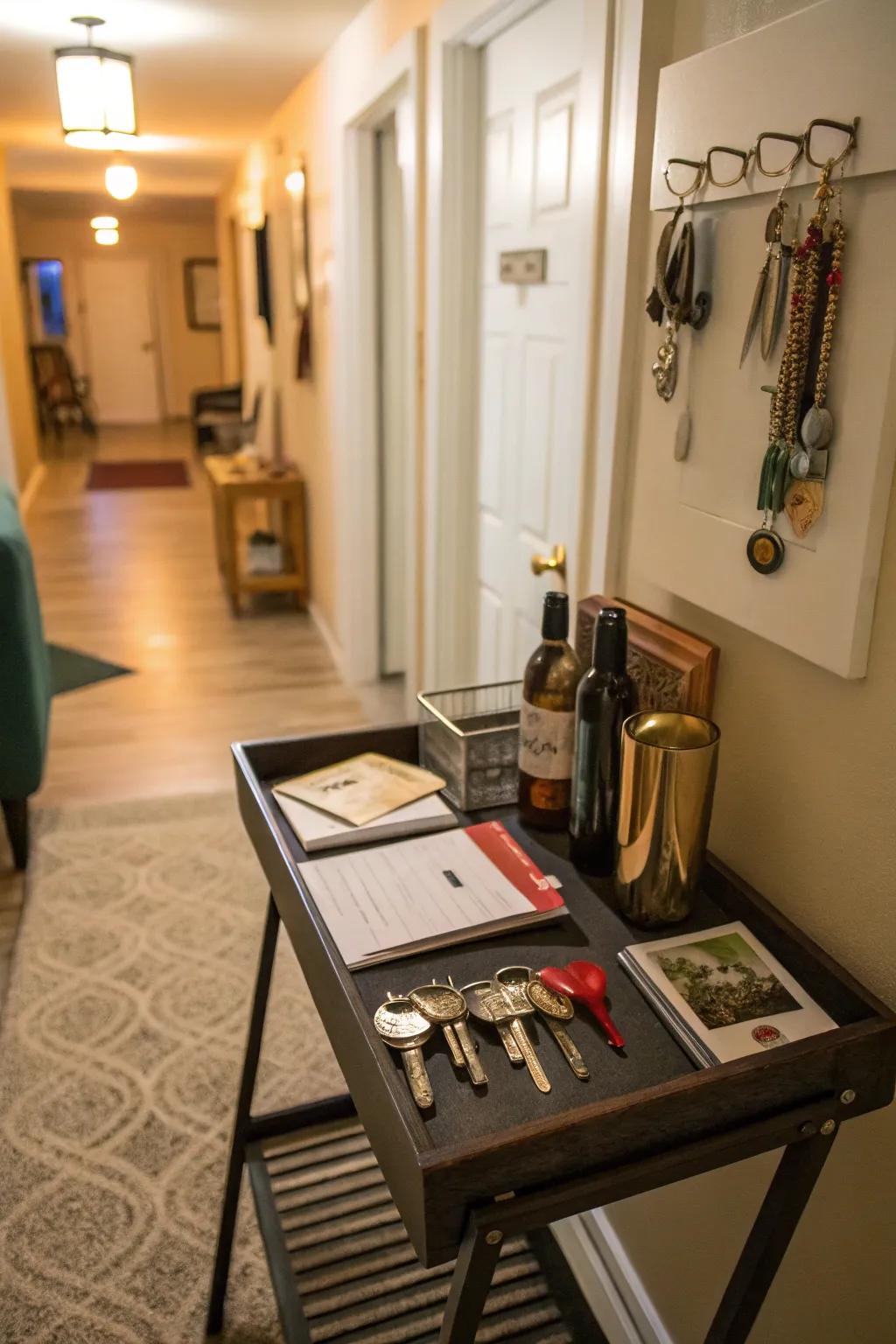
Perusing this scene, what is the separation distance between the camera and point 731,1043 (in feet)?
3.05

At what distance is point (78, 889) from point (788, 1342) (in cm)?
197

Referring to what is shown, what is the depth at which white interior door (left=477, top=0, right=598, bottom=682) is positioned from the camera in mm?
1760

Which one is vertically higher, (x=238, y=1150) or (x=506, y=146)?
(x=506, y=146)

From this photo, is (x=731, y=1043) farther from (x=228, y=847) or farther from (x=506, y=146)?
(x=228, y=847)

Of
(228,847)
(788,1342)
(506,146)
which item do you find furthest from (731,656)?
(228,847)

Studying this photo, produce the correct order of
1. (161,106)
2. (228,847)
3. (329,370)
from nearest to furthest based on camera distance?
(228,847) → (329,370) → (161,106)

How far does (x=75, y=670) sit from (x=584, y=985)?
351cm

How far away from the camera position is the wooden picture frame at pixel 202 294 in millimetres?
11625

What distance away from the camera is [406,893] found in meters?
1.14

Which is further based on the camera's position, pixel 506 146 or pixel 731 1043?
pixel 506 146

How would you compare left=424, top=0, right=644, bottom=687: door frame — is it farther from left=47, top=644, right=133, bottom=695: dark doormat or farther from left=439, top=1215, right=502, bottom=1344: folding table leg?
left=47, top=644, right=133, bottom=695: dark doormat

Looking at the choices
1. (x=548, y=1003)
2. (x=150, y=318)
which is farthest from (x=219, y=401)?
(x=548, y=1003)

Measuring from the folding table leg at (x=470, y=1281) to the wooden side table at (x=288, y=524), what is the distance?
424cm

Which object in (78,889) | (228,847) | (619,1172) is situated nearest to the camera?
(619,1172)
